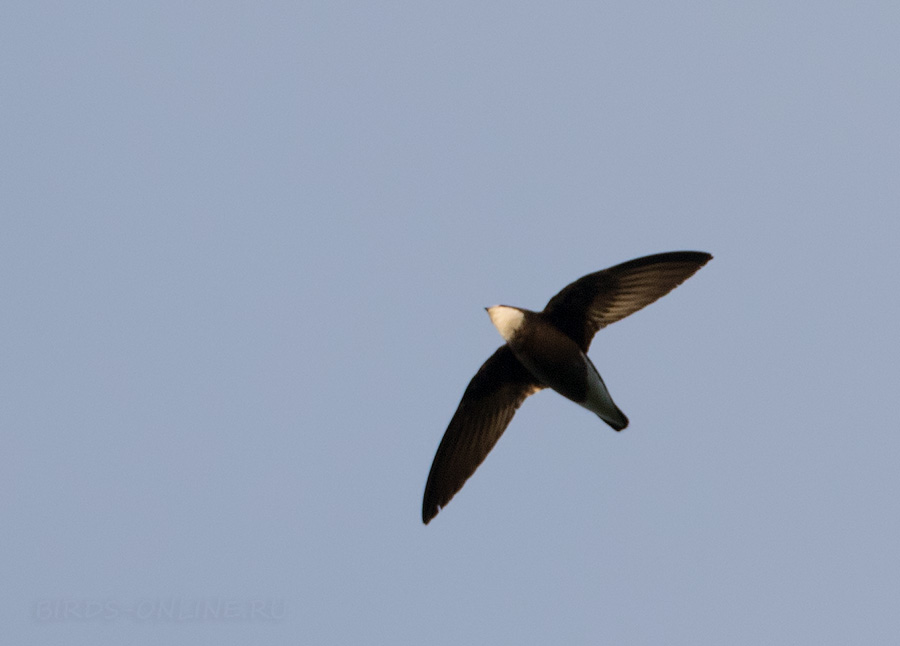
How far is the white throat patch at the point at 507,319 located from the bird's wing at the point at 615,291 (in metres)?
0.31

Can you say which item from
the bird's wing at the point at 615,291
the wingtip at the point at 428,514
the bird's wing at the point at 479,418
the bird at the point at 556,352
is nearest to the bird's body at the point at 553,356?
the bird at the point at 556,352

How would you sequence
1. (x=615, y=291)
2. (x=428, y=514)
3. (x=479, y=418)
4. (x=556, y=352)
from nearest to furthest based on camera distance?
(x=556, y=352) → (x=615, y=291) → (x=428, y=514) → (x=479, y=418)

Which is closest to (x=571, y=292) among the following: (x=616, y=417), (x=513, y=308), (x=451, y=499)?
(x=513, y=308)

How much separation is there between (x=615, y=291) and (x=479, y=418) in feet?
4.75

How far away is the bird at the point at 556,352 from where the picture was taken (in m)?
6.96

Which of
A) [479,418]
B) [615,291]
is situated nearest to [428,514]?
[479,418]

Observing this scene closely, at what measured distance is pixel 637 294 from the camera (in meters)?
7.12

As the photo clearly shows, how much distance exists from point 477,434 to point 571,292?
1.36 m

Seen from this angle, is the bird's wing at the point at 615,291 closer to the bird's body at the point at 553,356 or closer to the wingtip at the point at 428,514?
the bird's body at the point at 553,356

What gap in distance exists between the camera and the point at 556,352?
22.8ft

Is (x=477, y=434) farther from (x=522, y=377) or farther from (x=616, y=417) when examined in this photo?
(x=616, y=417)

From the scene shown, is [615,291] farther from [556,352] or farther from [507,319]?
[507,319]

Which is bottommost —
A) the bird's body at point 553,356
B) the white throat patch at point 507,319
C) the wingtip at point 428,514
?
the wingtip at point 428,514

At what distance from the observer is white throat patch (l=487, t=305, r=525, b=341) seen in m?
6.96
